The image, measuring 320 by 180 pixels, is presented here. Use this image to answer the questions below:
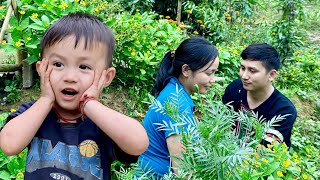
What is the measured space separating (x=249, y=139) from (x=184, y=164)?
0.75 feet

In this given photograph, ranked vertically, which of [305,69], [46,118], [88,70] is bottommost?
[305,69]

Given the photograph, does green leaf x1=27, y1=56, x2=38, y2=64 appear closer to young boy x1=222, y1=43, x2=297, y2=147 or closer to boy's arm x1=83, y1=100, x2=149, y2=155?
young boy x1=222, y1=43, x2=297, y2=147

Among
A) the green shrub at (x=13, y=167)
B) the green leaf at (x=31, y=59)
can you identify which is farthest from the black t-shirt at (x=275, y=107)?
the green leaf at (x=31, y=59)

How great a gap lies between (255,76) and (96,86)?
2.10 meters

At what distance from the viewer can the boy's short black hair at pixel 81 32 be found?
128 cm

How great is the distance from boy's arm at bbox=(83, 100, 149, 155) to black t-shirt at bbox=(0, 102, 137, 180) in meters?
0.08

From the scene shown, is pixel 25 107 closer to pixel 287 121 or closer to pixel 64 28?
pixel 64 28

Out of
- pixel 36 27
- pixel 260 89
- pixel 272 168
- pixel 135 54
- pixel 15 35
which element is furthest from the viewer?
pixel 135 54

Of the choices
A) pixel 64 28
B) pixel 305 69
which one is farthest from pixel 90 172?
pixel 305 69

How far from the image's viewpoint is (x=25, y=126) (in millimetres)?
1229

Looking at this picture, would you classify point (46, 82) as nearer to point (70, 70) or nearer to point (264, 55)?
point (70, 70)

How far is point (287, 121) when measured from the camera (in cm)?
291

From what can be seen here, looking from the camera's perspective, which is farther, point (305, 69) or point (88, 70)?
point (305, 69)

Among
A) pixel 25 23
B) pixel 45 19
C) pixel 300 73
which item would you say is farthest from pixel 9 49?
pixel 300 73
